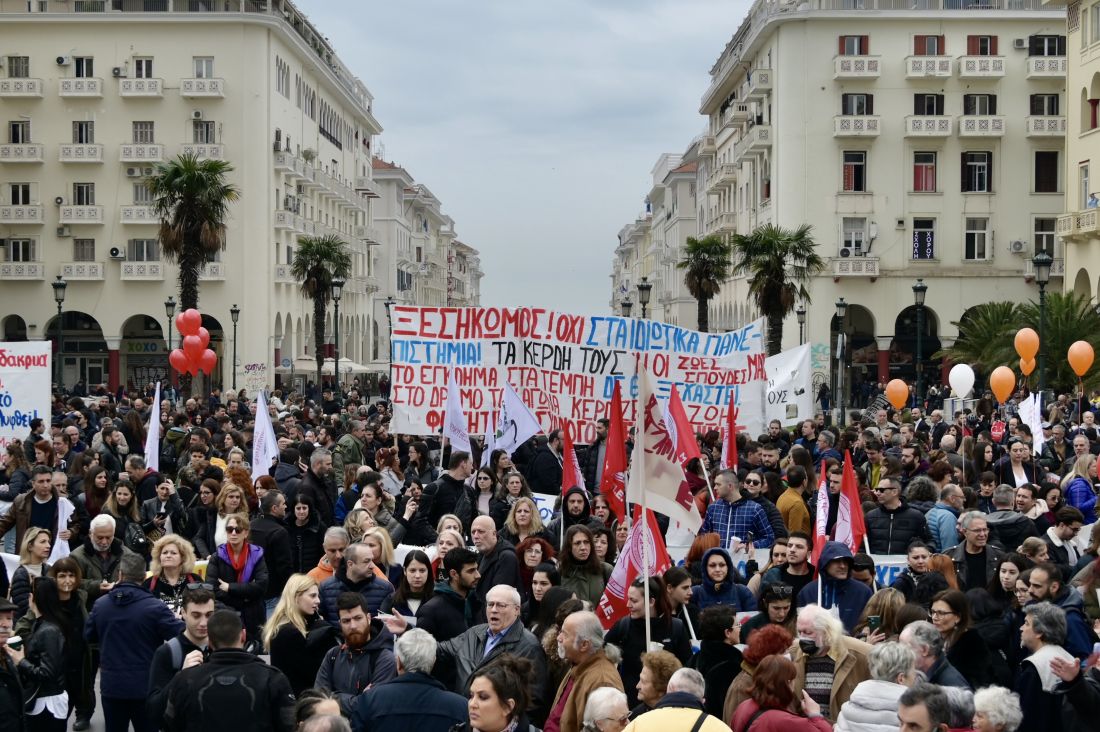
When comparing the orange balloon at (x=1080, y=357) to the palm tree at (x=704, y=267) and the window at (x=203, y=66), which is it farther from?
the window at (x=203, y=66)

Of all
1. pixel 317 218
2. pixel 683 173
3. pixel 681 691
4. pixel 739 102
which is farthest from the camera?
pixel 683 173

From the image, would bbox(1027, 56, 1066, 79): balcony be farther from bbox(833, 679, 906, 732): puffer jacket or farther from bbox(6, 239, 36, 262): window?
bbox(833, 679, 906, 732): puffer jacket

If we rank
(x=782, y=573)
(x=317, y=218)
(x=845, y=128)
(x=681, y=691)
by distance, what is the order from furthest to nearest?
1. (x=317, y=218)
2. (x=845, y=128)
3. (x=782, y=573)
4. (x=681, y=691)

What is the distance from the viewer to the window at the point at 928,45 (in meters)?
60.2

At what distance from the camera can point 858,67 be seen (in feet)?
196

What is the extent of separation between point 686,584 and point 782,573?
4.20ft

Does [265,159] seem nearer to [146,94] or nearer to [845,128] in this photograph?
A: [146,94]

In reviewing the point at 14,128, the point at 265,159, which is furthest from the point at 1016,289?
the point at 14,128

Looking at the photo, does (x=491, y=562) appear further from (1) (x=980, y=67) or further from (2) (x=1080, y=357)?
(1) (x=980, y=67)

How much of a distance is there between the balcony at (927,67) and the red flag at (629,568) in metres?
53.3

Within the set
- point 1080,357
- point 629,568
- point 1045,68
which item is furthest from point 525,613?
point 1045,68

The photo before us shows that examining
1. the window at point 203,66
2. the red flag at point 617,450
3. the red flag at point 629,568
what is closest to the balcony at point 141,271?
the window at point 203,66

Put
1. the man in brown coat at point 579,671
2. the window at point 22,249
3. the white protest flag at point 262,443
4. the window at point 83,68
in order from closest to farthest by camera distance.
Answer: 1. the man in brown coat at point 579,671
2. the white protest flag at point 262,443
3. the window at point 83,68
4. the window at point 22,249

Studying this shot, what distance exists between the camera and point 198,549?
518 inches
